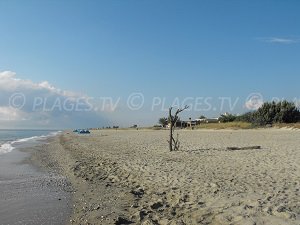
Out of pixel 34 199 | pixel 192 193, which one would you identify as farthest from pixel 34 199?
pixel 192 193

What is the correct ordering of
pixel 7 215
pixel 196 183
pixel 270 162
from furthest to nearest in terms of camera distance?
pixel 270 162, pixel 196 183, pixel 7 215

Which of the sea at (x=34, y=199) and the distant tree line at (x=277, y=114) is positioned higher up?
the distant tree line at (x=277, y=114)

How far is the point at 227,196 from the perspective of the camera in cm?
903

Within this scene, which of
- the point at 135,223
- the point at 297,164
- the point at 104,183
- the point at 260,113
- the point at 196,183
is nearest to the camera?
the point at 135,223

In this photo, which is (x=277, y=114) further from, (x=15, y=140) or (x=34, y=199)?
(x=34, y=199)

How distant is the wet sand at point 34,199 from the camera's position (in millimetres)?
8227

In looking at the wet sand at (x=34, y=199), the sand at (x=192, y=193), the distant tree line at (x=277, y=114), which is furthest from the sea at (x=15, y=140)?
the distant tree line at (x=277, y=114)

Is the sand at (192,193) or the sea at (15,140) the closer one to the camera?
the sand at (192,193)

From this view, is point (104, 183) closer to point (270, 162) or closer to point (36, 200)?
point (36, 200)

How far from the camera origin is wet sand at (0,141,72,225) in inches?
324

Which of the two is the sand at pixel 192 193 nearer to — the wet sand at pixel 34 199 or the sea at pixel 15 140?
the wet sand at pixel 34 199

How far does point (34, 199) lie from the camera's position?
10.3 metres

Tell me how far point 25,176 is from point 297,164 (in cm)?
1047

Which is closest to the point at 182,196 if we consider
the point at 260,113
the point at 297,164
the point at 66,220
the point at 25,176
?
the point at 66,220
